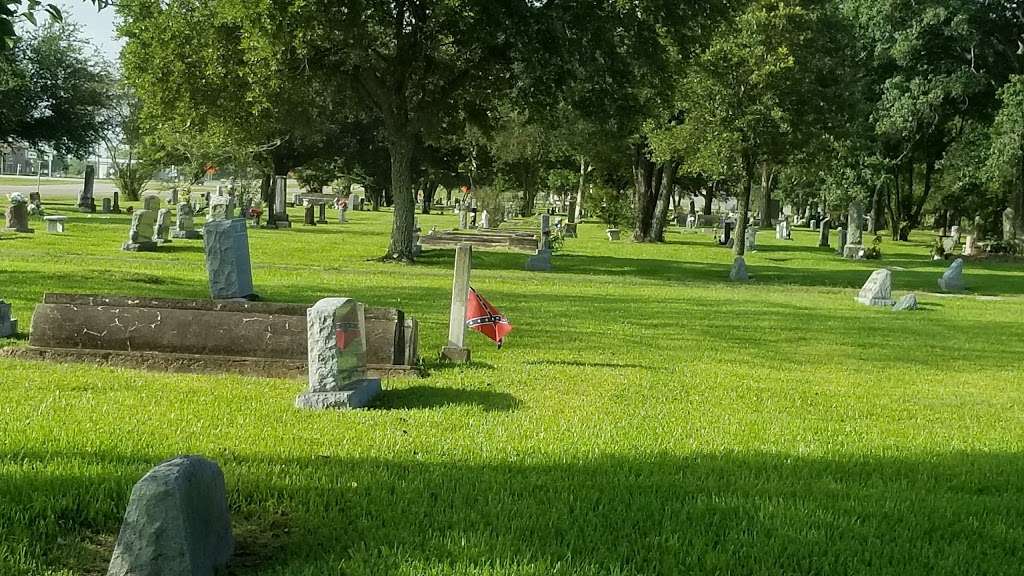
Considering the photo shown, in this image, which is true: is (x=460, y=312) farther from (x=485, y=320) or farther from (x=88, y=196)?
(x=88, y=196)

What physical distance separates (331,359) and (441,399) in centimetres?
112

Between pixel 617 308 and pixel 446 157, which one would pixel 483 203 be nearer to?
pixel 446 157

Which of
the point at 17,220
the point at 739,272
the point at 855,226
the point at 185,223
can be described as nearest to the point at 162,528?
the point at 739,272

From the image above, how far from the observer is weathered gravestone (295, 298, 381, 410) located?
8.07 m

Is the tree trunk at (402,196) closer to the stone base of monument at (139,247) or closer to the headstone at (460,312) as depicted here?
the stone base of monument at (139,247)

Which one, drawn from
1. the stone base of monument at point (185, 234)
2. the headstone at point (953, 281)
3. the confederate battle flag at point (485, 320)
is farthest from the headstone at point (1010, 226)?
the confederate battle flag at point (485, 320)

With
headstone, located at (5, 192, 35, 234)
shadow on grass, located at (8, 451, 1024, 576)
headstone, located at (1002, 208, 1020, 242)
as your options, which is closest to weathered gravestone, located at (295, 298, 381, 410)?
shadow on grass, located at (8, 451, 1024, 576)

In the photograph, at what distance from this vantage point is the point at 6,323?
36.6 ft

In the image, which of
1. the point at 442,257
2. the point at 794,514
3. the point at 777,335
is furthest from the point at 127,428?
the point at 442,257

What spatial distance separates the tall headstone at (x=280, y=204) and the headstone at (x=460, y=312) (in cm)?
3505

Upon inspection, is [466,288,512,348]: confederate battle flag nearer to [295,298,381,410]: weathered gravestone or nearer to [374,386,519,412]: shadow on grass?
[374,386,519,412]: shadow on grass

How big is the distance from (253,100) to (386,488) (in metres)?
21.3

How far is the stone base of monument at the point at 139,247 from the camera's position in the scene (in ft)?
85.6

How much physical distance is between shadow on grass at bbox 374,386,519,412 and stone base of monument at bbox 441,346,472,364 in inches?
63.0
